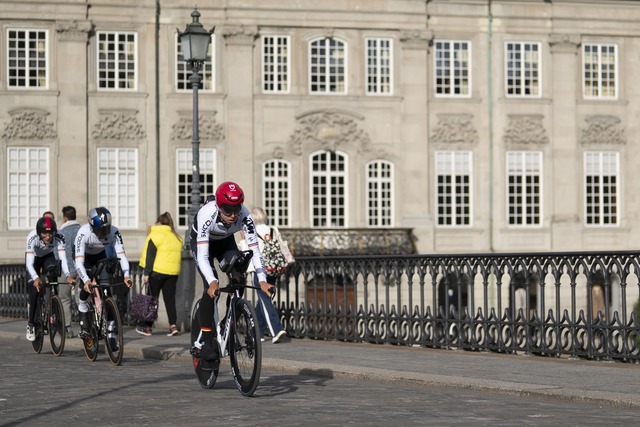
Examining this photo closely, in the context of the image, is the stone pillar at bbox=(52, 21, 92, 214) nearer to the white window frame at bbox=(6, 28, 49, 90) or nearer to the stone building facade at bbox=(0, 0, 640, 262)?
the stone building facade at bbox=(0, 0, 640, 262)

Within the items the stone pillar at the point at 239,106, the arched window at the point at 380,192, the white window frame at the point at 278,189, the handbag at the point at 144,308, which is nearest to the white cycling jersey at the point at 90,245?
the handbag at the point at 144,308

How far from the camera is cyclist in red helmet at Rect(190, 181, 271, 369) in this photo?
13633 millimetres

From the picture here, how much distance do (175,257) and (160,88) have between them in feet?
82.6

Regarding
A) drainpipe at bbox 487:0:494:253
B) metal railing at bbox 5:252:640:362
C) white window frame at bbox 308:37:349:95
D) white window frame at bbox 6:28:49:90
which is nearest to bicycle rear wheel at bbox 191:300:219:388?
metal railing at bbox 5:252:640:362

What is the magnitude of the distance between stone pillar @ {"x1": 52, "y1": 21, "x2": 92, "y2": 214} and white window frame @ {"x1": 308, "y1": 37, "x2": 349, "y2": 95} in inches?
278

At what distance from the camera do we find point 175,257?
24.4 m

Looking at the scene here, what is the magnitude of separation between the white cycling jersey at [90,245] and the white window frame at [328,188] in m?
31.9

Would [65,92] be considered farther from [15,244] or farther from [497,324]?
[497,324]

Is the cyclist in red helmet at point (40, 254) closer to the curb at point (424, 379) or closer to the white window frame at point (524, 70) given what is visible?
the curb at point (424, 379)

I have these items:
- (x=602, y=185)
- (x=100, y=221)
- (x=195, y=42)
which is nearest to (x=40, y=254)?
(x=100, y=221)

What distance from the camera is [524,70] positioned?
52.0m

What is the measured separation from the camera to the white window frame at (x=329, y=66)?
50312 millimetres

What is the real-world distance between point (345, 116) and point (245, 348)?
3702 cm

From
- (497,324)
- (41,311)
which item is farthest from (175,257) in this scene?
(497,324)
